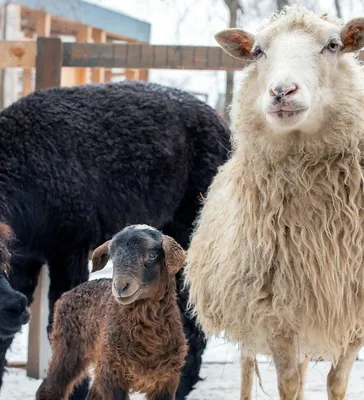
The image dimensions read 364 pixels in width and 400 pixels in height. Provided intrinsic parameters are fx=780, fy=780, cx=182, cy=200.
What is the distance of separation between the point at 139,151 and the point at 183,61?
1.00 meters

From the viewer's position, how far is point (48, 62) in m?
6.34

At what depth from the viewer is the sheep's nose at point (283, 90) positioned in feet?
11.5

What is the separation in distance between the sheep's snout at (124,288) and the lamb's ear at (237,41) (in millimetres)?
1502

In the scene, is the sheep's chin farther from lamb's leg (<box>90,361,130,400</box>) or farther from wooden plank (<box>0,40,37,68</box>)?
wooden plank (<box>0,40,37,68</box>)

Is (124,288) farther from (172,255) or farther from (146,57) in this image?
(146,57)

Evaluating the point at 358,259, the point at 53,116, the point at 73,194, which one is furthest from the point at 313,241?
the point at 53,116

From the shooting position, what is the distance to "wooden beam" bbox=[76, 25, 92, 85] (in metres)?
12.8

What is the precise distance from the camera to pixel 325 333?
3.83 m

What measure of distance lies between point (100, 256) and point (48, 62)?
2.94 meters

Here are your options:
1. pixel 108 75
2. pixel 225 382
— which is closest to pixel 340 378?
pixel 225 382

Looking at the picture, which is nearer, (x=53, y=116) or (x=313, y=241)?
(x=313, y=241)

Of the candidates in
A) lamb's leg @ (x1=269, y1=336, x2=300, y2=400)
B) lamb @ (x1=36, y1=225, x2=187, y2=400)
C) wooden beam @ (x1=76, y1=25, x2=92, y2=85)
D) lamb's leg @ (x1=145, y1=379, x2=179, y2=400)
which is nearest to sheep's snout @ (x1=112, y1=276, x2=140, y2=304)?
lamb @ (x1=36, y1=225, x2=187, y2=400)

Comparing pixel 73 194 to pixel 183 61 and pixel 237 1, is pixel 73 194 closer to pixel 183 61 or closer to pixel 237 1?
pixel 183 61

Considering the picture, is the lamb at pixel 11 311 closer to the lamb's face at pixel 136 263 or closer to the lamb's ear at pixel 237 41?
the lamb's face at pixel 136 263
